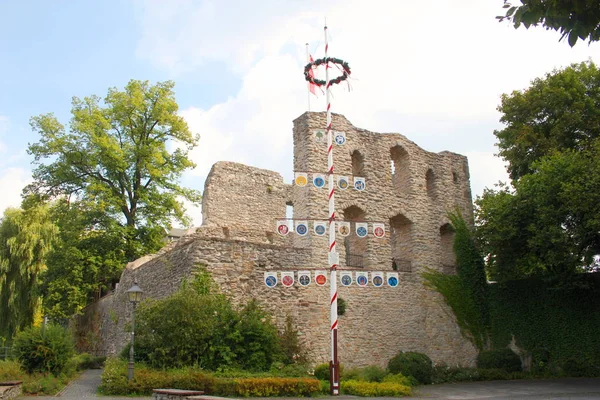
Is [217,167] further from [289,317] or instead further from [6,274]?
[6,274]

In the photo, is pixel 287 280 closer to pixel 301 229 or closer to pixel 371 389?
pixel 301 229

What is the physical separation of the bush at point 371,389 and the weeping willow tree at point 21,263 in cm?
1944

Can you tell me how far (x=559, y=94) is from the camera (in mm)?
22594

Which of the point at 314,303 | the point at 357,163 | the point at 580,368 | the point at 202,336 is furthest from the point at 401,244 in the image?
the point at 202,336

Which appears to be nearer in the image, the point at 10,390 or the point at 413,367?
the point at 10,390

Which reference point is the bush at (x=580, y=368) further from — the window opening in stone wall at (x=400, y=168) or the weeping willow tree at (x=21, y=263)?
the weeping willow tree at (x=21, y=263)

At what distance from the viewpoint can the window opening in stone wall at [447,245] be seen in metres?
23.1

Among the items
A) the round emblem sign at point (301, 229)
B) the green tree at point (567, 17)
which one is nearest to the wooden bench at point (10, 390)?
the round emblem sign at point (301, 229)

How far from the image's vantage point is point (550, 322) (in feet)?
66.3

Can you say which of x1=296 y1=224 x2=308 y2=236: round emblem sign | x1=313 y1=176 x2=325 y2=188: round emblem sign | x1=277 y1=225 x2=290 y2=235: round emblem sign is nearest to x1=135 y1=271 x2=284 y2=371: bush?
x1=277 y1=225 x2=290 y2=235: round emblem sign

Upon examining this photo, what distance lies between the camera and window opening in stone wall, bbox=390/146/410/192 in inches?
898

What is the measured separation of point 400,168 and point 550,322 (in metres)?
8.18

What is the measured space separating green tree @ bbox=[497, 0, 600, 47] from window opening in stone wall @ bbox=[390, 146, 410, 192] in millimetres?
16391

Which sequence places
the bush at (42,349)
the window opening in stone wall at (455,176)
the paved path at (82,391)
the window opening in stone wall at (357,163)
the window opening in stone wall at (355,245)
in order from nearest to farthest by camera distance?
the paved path at (82,391) < the bush at (42,349) < the window opening in stone wall at (355,245) < the window opening in stone wall at (357,163) < the window opening in stone wall at (455,176)
